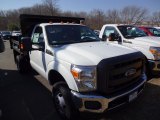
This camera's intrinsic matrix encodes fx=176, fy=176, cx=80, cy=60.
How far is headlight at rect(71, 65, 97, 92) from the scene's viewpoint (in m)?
2.92

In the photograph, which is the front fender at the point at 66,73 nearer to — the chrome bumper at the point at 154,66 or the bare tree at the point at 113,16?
the chrome bumper at the point at 154,66

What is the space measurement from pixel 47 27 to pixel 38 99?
1.90 meters

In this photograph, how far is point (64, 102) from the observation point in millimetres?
3312

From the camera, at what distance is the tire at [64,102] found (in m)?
3.19

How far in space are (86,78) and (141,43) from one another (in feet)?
12.3

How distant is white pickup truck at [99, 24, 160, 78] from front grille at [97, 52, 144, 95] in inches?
88.2

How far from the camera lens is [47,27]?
4.51 meters

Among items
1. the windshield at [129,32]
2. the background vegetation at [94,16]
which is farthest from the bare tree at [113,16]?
the windshield at [129,32]

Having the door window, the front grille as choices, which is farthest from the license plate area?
the door window

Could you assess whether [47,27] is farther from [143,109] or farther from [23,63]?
[143,109]

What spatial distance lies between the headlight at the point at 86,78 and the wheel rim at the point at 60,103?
0.64 metres

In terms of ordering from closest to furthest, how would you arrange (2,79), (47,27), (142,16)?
(47,27) < (2,79) < (142,16)

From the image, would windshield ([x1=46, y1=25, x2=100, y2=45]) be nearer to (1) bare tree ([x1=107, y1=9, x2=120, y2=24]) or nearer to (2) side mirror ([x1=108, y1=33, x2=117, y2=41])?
(2) side mirror ([x1=108, y1=33, x2=117, y2=41])

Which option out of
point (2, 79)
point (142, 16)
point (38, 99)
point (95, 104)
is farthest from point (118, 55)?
point (142, 16)
